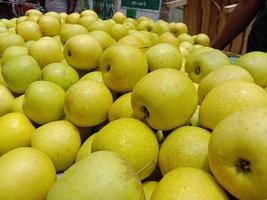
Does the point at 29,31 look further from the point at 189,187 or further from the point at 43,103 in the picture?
the point at 189,187

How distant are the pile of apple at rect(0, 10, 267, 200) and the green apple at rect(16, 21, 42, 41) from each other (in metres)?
0.49

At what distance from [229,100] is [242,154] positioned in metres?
0.23

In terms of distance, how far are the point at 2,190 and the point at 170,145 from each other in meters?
0.41

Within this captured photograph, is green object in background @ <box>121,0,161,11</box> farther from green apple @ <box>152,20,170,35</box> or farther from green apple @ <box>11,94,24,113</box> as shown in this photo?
green apple @ <box>11,94,24,113</box>

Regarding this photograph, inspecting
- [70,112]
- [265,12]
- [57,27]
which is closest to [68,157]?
[70,112]

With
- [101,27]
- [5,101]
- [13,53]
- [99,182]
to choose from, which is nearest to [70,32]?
[101,27]

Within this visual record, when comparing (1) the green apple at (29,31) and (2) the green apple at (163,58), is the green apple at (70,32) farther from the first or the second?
(2) the green apple at (163,58)

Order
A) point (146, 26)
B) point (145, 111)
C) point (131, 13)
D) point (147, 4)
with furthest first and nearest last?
point (131, 13)
point (147, 4)
point (146, 26)
point (145, 111)

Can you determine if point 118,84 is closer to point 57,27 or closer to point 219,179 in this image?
point 219,179

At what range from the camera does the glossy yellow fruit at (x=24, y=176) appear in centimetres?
→ 72

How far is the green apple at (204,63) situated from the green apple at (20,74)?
1.99ft

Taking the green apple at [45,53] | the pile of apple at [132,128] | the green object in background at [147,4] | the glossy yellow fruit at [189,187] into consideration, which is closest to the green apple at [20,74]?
the pile of apple at [132,128]

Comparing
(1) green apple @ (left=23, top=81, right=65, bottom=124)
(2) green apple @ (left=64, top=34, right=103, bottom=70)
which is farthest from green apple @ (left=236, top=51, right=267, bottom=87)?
(1) green apple @ (left=23, top=81, right=65, bottom=124)

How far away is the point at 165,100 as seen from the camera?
0.79m
